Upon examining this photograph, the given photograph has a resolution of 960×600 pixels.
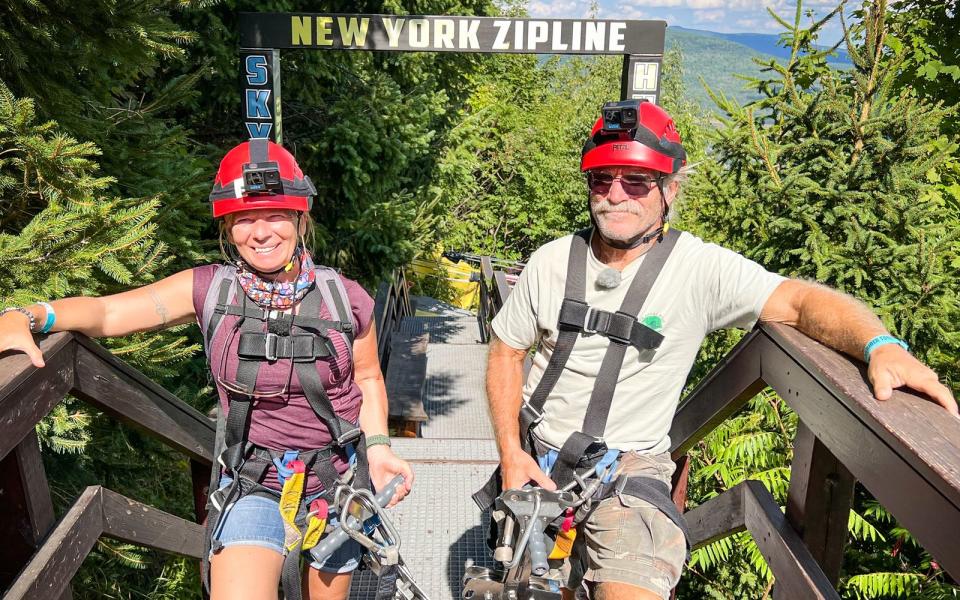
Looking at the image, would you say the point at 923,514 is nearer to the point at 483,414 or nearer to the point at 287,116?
the point at 287,116

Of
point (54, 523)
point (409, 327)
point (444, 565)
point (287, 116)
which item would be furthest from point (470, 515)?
point (409, 327)

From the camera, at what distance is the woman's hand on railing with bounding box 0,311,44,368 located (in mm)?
1744

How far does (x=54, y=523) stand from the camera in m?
1.85

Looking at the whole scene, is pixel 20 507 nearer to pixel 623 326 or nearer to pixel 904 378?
pixel 623 326

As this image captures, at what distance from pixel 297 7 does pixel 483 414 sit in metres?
5.45

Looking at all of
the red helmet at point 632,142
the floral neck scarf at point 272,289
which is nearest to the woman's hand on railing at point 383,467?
the floral neck scarf at point 272,289

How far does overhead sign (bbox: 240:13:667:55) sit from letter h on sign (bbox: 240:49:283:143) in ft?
0.47

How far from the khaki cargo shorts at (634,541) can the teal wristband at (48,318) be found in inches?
65.0

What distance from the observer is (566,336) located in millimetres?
2430

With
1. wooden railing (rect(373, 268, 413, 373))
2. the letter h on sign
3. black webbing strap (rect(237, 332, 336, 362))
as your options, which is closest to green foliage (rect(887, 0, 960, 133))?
the letter h on sign

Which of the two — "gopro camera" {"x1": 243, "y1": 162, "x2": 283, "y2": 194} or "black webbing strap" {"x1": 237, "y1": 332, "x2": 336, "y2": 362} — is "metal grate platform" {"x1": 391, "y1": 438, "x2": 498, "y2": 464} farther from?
"gopro camera" {"x1": 243, "y1": 162, "x2": 283, "y2": 194}

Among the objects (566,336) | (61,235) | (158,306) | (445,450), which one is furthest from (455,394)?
(158,306)

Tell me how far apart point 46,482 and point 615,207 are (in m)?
1.78

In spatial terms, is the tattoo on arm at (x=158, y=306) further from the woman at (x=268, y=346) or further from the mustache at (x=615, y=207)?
the mustache at (x=615, y=207)
